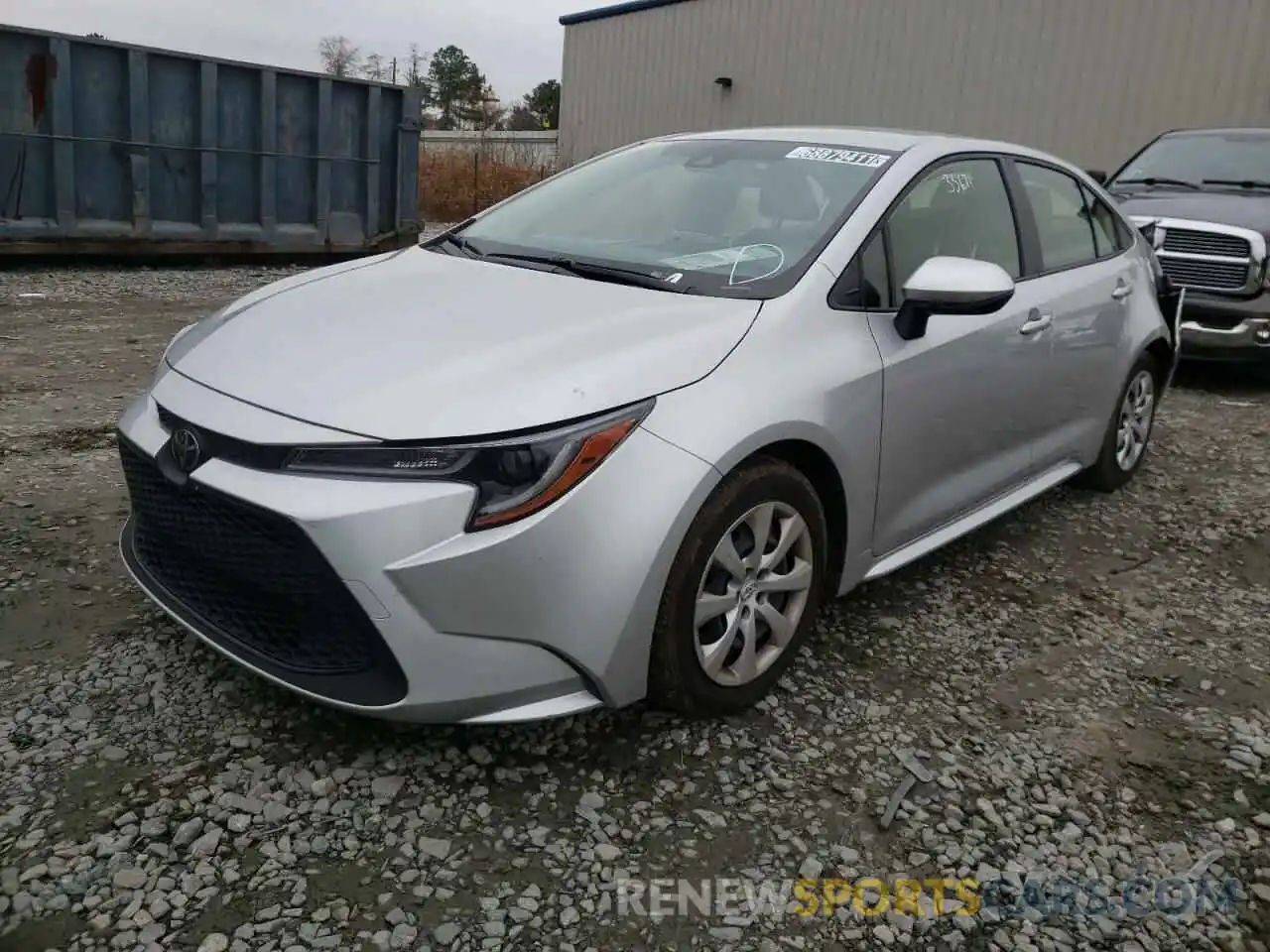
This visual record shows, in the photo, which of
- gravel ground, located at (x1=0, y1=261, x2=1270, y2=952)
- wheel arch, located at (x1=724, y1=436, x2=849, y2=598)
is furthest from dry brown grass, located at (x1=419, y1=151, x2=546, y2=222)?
wheel arch, located at (x1=724, y1=436, x2=849, y2=598)

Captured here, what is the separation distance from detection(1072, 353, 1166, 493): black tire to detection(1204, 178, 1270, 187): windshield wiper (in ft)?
11.6

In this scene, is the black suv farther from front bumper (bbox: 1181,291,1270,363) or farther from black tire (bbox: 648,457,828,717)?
black tire (bbox: 648,457,828,717)

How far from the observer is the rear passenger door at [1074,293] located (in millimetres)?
3809

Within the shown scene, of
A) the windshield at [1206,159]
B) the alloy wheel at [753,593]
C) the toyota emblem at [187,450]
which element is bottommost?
the alloy wheel at [753,593]

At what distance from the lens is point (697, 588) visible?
2430 millimetres

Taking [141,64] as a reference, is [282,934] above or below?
below

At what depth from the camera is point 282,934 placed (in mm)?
1935

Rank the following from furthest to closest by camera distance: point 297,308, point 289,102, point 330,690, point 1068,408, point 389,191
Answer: point 389,191 → point 289,102 → point 1068,408 → point 297,308 → point 330,690

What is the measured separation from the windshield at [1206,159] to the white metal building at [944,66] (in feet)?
20.7

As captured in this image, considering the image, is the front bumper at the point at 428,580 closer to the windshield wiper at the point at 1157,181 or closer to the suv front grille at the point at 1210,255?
the suv front grille at the point at 1210,255

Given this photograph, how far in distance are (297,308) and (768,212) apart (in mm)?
1390

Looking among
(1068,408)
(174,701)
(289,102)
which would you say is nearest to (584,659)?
(174,701)

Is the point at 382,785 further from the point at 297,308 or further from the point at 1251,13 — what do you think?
the point at 1251,13

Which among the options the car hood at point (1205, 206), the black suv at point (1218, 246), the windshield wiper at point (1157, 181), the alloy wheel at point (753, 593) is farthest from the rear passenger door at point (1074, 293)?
the windshield wiper at point (1157, 181)
